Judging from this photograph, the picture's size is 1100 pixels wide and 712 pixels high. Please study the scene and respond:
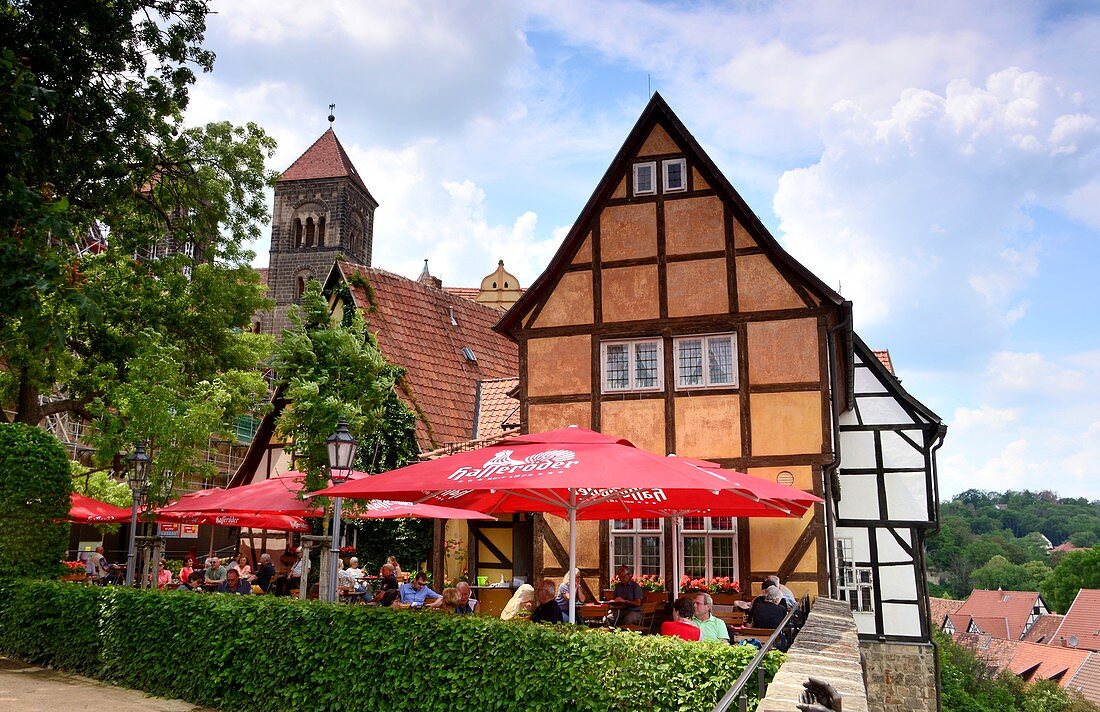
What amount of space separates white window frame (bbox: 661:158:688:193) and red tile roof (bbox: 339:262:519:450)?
7166 millimetres

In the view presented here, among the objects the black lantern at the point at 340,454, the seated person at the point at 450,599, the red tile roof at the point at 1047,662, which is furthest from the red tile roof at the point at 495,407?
the red tile roof at the point at 1047,662

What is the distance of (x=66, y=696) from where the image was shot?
11484 mm

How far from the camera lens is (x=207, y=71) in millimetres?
15344

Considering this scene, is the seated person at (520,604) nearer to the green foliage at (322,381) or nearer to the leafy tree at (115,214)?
the green foliage at (322,381)

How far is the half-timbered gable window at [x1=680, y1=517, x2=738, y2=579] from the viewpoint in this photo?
15.6m

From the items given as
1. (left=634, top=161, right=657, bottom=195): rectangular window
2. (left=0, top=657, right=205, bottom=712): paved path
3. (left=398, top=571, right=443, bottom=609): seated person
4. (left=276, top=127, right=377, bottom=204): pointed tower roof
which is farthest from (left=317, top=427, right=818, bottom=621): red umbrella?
(left=276, top=127, right=377, bottom=204): pointed tower roof

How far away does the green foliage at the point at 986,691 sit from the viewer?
32.7m

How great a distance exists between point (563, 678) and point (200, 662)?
5.31 metres

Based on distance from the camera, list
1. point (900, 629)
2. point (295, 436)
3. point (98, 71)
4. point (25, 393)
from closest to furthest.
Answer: point (98, 71)
point (295, 436)
point (900, 629)
point (25, 393)

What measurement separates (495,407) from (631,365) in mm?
7298

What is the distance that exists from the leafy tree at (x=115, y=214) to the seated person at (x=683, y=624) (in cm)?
679

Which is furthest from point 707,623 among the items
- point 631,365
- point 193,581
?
point 193,581

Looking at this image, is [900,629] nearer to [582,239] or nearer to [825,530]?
[825,530]

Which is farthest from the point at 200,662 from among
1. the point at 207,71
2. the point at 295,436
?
the point at 207,71
